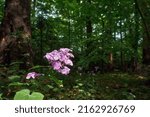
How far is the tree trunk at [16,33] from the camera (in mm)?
7035

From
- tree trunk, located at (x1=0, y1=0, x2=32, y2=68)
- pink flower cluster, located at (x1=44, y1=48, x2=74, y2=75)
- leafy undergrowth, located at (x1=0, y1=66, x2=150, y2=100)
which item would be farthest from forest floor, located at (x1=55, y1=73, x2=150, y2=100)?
pink flower cluster, located at (x1=44, y1=48, x2=74, y2=75)

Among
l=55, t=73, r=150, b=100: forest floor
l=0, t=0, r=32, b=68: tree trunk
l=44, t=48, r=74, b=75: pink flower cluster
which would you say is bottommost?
l=55, t=73, r=150, b=100: forest floor

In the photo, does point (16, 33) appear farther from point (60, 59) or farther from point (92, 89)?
point (60, 59)

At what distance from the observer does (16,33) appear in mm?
6977

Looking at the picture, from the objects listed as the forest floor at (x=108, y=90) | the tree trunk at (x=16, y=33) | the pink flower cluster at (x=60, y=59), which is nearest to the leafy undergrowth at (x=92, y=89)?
the forest floor at (x=108, y=90)

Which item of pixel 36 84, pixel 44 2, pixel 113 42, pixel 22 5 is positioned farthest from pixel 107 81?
pixel 44 2

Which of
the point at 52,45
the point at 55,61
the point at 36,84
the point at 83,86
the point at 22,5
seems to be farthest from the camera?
the point at 52,45

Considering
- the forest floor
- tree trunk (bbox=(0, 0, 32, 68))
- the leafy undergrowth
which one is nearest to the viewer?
the leafy undergrowth

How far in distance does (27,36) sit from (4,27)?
525 mm

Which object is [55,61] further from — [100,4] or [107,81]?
[100,4]

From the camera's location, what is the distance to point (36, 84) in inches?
142

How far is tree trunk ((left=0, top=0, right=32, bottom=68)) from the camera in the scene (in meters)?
7.04

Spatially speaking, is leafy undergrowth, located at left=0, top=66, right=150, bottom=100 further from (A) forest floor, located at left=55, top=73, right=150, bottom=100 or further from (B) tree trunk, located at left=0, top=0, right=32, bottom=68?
(B) tree trunk, located at left=0, top=0, right=32, bottom=68

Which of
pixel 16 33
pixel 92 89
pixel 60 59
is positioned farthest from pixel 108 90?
pixel 60 59
